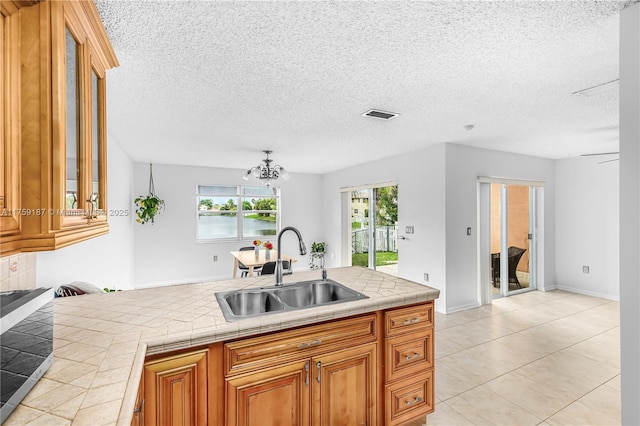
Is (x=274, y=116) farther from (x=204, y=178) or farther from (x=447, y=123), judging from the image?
(x=204, y=178)

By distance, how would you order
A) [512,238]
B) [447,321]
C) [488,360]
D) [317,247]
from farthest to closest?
[317,247] → [512,238] → [447,321] → [488,360]

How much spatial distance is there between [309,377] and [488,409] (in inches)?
60.3

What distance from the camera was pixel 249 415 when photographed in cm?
145

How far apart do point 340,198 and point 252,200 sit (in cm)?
199

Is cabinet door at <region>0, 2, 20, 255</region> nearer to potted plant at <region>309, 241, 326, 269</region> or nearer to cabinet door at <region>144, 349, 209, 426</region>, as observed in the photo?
cabinet door at <region>144, 349, 209, 426</region>

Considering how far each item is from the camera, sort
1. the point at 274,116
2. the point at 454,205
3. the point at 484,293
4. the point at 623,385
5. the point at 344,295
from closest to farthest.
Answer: the point at 623,385
the point at 344,295
the point at 274,116
the point at 454,205
the point at 484,293

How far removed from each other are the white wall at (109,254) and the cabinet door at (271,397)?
5.51ft

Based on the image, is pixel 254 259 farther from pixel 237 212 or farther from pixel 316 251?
pixel 316 251

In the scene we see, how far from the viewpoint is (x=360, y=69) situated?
1.96 m

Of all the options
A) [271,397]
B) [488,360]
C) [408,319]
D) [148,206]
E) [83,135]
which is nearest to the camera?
[83,135]

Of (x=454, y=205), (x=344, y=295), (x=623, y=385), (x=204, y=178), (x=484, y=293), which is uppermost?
(x=204, y=178)

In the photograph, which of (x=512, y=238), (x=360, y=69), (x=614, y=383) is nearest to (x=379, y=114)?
(x=360, y=69)

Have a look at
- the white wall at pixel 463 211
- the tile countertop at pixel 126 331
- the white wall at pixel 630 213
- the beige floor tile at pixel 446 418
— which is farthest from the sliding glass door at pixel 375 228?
the white wall at pixel 630 213

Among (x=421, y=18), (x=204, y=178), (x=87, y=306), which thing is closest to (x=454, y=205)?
(x=421, y=18)
